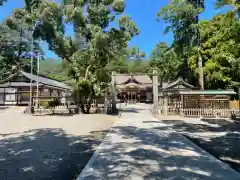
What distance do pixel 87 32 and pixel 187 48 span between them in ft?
40.1

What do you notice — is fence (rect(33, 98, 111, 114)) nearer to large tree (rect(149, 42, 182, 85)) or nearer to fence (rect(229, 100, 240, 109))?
fence (rect(229, 100, 240, 109))

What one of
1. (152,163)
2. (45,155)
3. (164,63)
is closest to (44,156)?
(45,155)

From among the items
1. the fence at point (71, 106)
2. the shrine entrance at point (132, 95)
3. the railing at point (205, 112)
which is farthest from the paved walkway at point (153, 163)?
the shrine entrance at point (132, 95)

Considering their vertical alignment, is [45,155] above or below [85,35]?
below

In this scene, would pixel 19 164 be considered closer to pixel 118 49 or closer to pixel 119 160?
pixel 119 160

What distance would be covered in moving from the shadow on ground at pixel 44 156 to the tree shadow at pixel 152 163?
0.44 metres

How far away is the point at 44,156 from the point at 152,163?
2978 millimetres

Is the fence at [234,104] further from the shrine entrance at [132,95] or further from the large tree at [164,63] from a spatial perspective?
the shrine entrance at [132,95]

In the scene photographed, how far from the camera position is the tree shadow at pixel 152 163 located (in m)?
4.81

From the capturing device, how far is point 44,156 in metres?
6.34

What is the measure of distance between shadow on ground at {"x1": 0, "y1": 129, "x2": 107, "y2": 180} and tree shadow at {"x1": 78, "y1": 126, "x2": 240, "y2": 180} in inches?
17.2

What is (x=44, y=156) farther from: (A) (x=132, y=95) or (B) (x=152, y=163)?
(A) (x=132, y=95)

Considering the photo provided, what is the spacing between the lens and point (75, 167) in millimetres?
5465

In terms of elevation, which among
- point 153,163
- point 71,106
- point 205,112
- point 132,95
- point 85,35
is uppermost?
point 85,35
